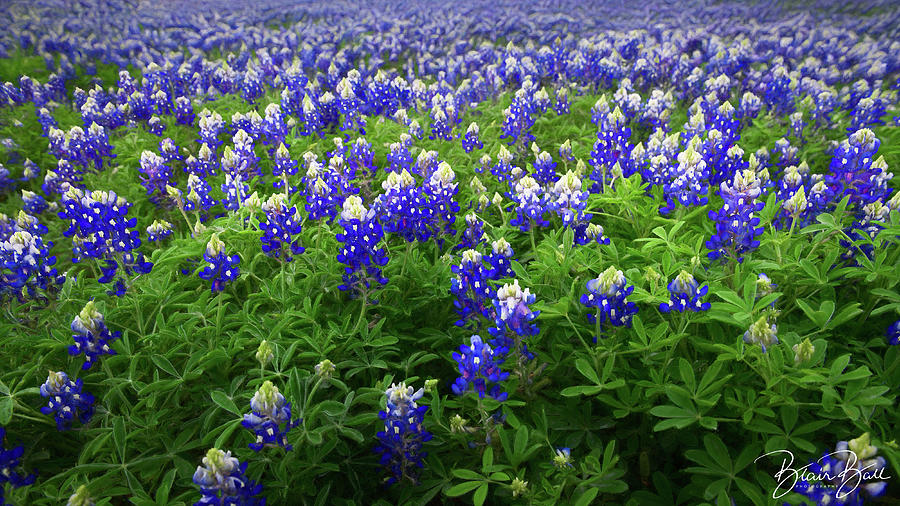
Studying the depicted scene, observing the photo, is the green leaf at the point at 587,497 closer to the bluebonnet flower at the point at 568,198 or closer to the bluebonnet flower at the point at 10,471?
the bluebonnet flower at the point at 568,198

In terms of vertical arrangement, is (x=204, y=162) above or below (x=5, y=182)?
above

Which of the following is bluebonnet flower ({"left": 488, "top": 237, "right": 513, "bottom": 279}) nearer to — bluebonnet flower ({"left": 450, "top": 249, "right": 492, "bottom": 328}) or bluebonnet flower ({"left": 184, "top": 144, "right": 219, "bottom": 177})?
bluebonnet flower ({"left": 450, "top": 249, "right": 492, "bottom": 328})

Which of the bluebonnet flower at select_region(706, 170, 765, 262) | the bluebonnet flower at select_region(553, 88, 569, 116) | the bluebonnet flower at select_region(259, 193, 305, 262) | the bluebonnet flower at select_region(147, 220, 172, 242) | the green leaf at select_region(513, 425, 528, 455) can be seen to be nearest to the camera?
the green leaf at select_region(513, 425, 528, 455)

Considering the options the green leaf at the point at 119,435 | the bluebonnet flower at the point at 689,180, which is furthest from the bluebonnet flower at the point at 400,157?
the green leaf at the point at 119,435

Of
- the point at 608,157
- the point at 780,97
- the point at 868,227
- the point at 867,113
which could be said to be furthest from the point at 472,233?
the point at 780,97

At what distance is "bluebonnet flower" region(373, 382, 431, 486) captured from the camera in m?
1.74

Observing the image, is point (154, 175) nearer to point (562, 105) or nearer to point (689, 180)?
point (689, 180)

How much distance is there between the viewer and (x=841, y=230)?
2.10 meters

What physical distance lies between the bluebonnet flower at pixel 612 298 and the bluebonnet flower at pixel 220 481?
130 cm

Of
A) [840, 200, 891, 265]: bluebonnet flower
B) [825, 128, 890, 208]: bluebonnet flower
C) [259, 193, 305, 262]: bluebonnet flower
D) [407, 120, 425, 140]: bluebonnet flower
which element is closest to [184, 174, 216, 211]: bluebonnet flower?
[259, 193, 305, 262]: bluebonnet flower

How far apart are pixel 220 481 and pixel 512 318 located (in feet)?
3.49

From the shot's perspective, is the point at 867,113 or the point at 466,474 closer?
the point at 466,474

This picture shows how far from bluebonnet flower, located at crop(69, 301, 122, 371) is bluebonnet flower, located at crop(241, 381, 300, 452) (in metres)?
0.82

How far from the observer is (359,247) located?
2.15 metres
